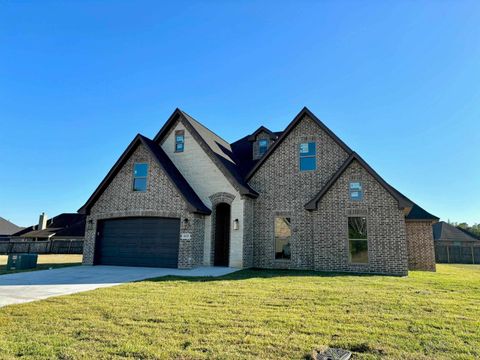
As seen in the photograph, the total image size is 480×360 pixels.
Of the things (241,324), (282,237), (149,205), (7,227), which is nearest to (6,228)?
(7,227)

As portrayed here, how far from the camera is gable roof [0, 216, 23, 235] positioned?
54.8 meters

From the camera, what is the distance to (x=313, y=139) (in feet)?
51.5

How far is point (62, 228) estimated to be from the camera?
1703 inches

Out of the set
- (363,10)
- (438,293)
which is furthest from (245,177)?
(438,293)

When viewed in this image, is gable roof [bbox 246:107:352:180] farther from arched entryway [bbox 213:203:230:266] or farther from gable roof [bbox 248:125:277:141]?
gable roof [bbox 248:125:277:141]

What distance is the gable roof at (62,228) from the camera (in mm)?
38156

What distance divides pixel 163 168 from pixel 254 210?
5082mm

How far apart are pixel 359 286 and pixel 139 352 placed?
7.39 metres

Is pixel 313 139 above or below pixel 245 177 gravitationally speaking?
above

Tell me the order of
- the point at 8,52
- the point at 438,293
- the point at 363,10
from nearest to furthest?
1. the point at 438,293
2. the point at 363,10
3. the point at 8,52

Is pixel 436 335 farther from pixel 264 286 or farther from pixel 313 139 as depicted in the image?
pixel 313 139

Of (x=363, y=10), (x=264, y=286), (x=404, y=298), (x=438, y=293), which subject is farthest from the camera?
(x=363, y=10)

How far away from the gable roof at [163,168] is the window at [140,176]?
0.85 meters

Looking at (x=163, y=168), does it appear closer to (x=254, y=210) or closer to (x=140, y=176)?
(x=140, y=176)
